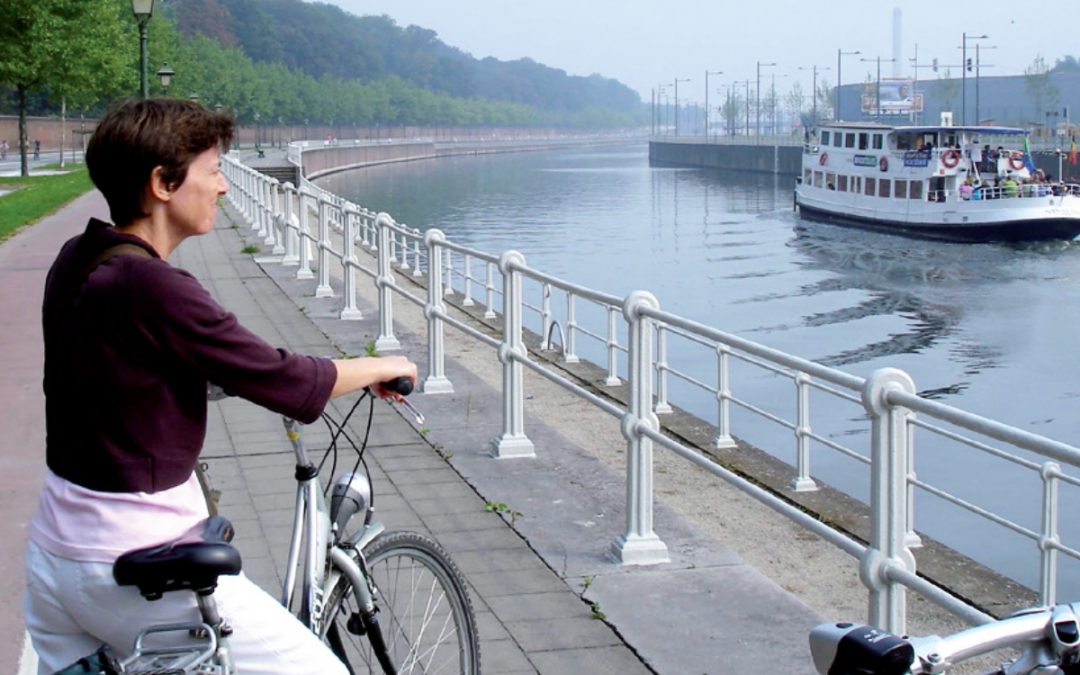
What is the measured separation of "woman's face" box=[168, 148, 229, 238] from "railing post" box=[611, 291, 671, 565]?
347cm

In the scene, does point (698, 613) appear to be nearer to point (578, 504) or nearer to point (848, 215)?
point (578, 504)

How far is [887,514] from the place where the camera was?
451 centimetres

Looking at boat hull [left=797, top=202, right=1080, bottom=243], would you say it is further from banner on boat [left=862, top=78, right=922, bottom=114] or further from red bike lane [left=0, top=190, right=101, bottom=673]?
banner on boat [left=862, top=78, right=922, bottom=114]

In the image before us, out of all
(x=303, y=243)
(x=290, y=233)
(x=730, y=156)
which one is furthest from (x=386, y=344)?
(x=730, y=156)

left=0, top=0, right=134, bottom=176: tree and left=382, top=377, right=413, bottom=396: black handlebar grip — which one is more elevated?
left=0, top=0, right=134, bottom=176: tree

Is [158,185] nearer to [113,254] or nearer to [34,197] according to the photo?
[113,254]

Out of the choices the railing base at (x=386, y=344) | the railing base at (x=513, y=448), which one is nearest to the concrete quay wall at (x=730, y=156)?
the railing base at (x=386, y=344)

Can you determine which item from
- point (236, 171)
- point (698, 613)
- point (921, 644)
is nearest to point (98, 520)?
point (921, 644)

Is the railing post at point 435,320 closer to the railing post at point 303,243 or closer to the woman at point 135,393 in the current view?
the woman at point 135,393

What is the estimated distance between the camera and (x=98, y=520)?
2.70 metres

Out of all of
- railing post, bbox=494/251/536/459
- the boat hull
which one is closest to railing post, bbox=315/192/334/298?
railing post, bbox=494/251/536/459

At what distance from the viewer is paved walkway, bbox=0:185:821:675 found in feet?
17.4

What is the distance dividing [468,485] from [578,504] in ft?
2.28

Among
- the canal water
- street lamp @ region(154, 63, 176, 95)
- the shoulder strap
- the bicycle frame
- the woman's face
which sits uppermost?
street lamp @ region(154, 63, 176, 95)
